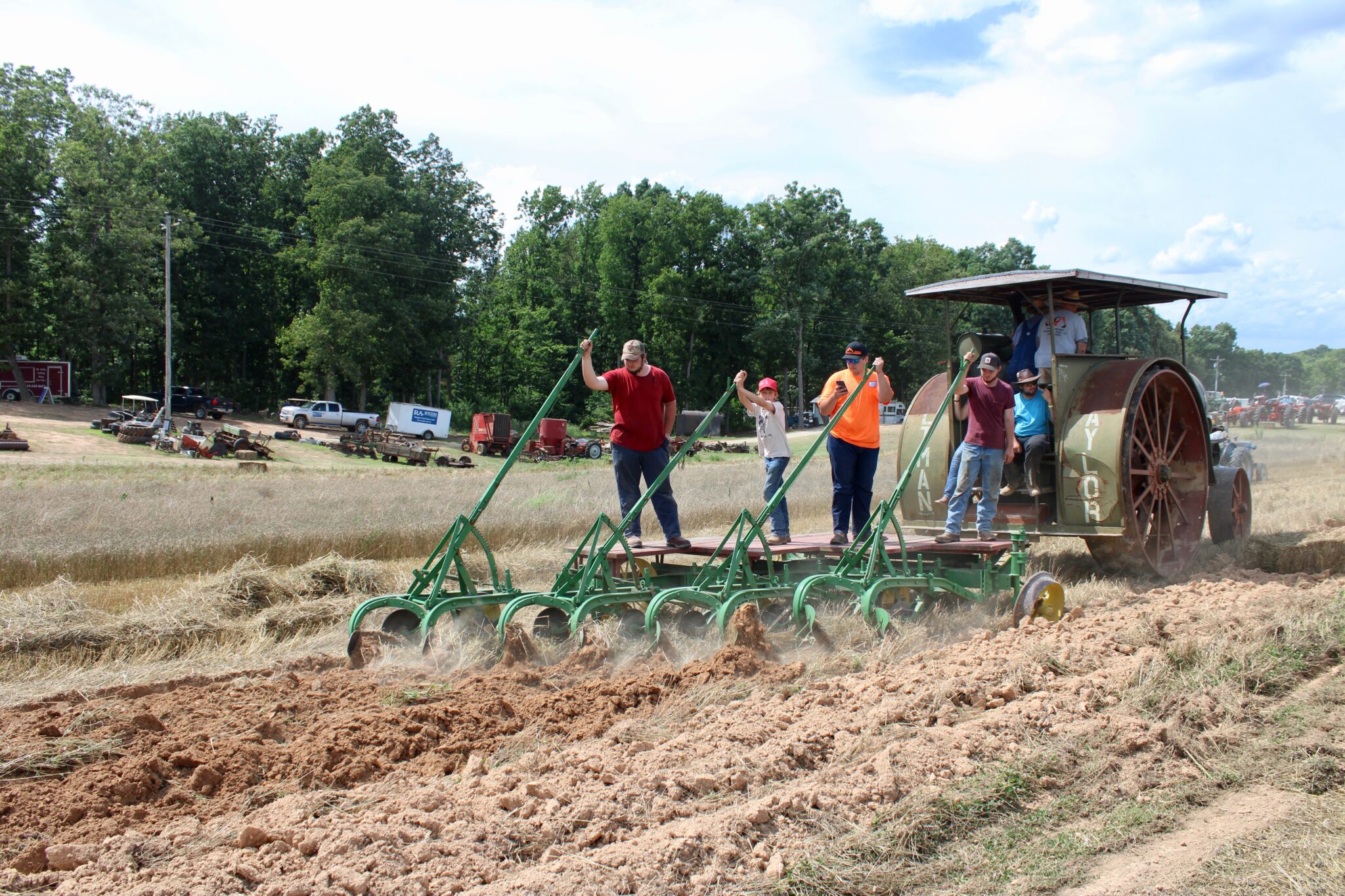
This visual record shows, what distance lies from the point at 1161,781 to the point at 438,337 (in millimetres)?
52106

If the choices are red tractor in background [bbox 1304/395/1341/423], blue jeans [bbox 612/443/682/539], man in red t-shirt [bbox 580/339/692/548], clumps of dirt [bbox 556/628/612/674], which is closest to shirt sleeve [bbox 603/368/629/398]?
man in red t-shirt [bbox 580/339/692/548]

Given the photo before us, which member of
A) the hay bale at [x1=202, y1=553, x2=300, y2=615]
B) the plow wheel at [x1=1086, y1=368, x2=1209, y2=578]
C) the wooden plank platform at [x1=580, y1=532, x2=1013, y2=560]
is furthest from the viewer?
the hay bale at [x1=202, y1=553, x2=300, y2=615]

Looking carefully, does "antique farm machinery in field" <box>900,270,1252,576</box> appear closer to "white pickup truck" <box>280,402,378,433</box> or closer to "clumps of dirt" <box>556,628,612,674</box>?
"clumps of dirt" <box>556,628,612,674</box>

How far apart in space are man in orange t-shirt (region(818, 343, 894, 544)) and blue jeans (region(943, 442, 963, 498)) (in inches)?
26.1

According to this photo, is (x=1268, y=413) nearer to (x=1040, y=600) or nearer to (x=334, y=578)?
(x=1040, y=600)

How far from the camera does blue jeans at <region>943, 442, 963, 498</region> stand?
27.8 ft

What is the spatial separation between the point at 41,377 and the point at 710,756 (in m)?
53.8

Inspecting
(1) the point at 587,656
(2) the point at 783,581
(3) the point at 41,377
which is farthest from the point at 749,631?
(3) the point at 41,377

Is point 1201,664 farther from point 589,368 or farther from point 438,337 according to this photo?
point 438,337

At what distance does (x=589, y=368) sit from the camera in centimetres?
739

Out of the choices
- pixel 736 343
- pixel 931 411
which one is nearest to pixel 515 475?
pixel 931 411

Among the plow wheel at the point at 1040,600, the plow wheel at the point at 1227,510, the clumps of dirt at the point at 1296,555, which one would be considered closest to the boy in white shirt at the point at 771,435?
the plow wheel at the point at 1040,600

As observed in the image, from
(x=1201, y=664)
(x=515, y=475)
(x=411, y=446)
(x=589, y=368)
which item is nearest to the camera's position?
(x=1201, y=664)

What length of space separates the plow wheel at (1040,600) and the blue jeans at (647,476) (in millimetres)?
2595
